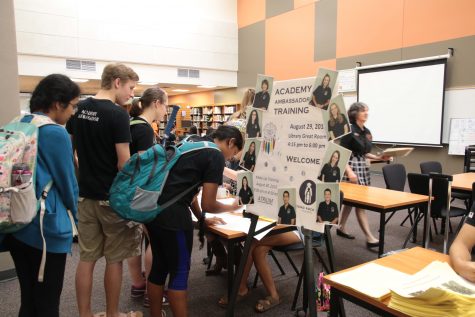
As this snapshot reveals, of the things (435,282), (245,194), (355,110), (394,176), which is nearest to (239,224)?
(245,194)

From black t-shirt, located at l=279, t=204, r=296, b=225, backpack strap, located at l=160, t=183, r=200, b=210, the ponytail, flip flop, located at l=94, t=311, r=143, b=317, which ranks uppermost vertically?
the ponytail

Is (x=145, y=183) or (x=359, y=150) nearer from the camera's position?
(x=145, y=183)

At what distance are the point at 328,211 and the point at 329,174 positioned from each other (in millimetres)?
164

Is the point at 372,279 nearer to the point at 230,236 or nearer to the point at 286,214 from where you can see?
the point at 286,214

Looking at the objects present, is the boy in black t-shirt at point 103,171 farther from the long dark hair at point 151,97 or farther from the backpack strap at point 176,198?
the backpack strap at point 176,198

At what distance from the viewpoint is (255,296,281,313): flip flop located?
8.14 ft

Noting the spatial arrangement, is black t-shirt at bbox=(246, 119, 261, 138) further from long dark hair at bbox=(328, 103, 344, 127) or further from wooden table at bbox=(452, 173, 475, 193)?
wooden table at bbox=(452, 173, 475, 193)

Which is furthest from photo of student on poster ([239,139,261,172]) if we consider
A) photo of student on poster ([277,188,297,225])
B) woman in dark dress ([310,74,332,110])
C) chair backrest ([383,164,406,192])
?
chair backrest ([383,164,406,192])

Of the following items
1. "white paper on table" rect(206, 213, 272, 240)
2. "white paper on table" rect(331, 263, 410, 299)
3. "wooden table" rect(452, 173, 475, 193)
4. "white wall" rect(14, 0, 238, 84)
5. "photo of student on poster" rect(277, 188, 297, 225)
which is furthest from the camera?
"white wall" rect(14, 0, 238, 84)

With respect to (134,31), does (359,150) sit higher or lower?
lower

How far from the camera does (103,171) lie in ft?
6.46

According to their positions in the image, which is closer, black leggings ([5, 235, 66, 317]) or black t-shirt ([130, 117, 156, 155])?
black leggings ([5, 235, 66, 317])

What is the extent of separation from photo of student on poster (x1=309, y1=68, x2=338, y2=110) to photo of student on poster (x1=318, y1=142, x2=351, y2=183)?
0.19m

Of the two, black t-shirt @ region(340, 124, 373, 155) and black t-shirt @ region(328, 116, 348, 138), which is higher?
black t-shirt @ region(328, 116, 348, 138)
